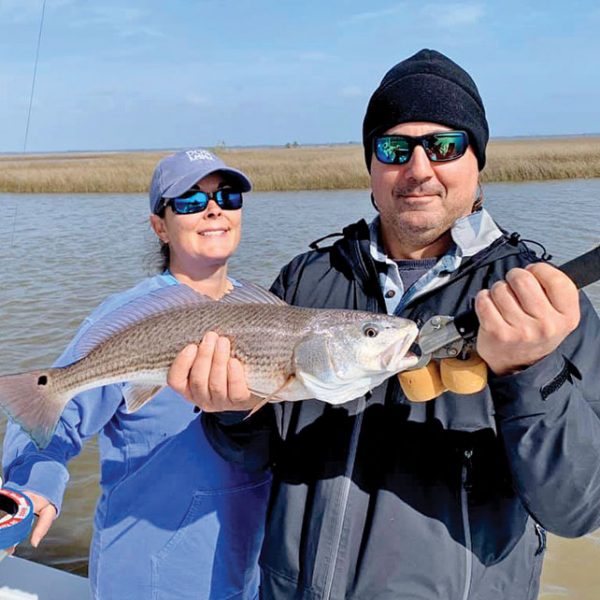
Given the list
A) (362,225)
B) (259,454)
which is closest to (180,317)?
(259,454)

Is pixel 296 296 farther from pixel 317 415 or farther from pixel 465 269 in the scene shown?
pixel 465 269

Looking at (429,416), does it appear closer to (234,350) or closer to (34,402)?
(234,350)

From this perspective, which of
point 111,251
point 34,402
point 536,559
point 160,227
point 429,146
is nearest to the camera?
point 536,559

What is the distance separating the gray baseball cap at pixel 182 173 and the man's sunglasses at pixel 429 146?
1.07 m

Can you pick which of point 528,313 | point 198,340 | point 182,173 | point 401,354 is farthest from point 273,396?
point 182,173

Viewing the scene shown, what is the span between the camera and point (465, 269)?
2365 millimetres

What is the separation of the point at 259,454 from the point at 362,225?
106 centimetres

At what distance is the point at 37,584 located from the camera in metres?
3.62

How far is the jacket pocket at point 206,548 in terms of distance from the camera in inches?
108

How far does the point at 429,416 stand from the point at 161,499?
127 centimetres

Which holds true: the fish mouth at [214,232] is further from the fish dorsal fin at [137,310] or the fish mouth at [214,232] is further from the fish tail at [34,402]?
the fish tail at [34,402]

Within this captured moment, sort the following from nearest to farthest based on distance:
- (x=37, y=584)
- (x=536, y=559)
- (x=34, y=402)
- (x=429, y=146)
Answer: (x=536, y=559) < (x=429, y=146) < (x=34, y=402) < (x=37, y=584)

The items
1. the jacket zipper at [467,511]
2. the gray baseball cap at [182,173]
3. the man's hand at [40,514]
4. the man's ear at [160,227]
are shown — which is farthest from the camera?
the man's ear at [160,227]

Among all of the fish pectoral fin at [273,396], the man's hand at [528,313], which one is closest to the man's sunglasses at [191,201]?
the fish pectoral fin at [273,396]
